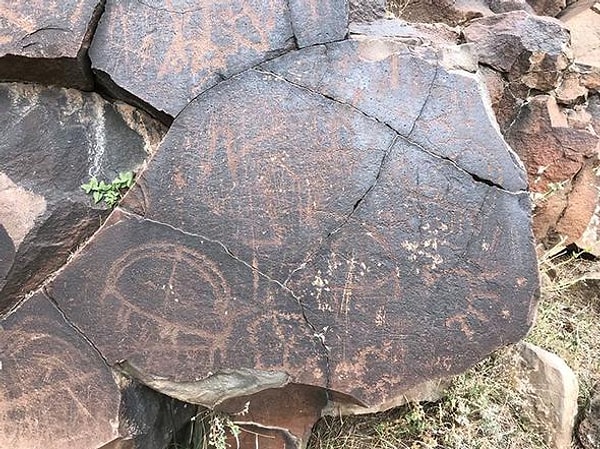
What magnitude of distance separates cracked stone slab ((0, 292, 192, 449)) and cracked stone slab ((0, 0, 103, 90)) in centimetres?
77

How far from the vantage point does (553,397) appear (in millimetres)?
2496

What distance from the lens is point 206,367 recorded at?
1.97 m

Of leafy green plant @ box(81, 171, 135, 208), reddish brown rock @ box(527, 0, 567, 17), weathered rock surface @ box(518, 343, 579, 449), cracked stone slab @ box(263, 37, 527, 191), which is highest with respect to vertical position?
cracked stone slab @ box(263, 37, 527, 191)

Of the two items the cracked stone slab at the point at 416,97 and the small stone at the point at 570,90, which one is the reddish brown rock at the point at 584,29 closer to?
the small stone at the point at 570,90

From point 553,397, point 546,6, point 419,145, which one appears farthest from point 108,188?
point 546,6

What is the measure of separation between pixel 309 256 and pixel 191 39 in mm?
806

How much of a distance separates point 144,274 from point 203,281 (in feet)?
0.61

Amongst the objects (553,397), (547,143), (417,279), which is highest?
(417,279)

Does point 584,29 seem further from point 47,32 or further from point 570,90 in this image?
point 47,32

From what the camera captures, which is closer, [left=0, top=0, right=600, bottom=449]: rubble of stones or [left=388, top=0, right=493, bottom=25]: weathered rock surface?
[left=0, top=0, right=600, bottom=449]: rubble of stones

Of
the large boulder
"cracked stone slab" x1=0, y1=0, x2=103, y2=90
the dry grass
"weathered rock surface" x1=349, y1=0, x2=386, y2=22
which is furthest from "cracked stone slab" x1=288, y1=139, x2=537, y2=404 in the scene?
"cracked stone slab" x1=0, y1=0, x2=103, y2=90

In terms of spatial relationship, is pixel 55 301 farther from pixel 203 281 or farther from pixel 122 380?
pixel 203 281

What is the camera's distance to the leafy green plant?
207 centimetres

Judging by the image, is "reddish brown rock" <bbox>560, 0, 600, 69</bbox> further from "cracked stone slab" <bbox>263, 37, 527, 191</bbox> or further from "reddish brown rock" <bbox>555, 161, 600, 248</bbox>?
"cracked stone slab" <bbox>263, 37, 527, 191</bbox>
